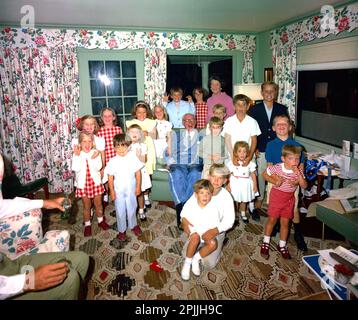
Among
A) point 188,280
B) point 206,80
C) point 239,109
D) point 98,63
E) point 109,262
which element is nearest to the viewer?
point 188,280

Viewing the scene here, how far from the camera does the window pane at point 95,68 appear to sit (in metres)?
5.04

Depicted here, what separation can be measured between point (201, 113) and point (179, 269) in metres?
3.09

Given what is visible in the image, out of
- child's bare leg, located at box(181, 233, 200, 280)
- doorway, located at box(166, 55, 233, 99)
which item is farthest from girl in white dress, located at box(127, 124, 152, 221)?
doorway, located at box(166, 55, 233, 99)

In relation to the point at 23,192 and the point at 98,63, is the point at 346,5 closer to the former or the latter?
the point at 98,63

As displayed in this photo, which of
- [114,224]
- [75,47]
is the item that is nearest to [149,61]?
[75,47]

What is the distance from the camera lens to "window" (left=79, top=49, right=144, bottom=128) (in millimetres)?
4996

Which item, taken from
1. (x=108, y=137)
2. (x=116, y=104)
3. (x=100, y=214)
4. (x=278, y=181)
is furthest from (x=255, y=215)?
(x=116, y=104)

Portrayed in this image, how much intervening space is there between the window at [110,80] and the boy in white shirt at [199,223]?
10.5 feet

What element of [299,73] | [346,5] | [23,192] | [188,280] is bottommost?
[188,280]

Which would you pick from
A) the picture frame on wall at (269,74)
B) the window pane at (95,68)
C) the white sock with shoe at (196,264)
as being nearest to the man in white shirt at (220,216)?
the white sock with shoe at (196,264)

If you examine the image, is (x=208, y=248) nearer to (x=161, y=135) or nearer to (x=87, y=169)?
(x=87, y=169)

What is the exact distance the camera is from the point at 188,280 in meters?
2.62

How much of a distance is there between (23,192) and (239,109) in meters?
3.06

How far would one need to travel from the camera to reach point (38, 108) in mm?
4770
